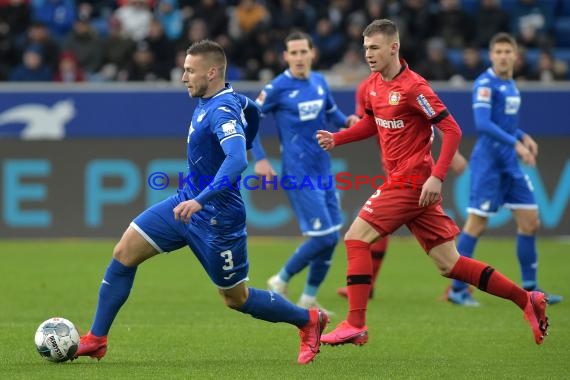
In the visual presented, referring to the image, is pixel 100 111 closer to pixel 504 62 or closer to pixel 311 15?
pixel 311 15

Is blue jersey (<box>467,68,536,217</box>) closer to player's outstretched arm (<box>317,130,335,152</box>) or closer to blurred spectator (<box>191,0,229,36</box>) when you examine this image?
player's outstretched arm (<box>317,130,335,152</box>)

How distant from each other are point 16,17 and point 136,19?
2.10 meters

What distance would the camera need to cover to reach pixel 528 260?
38.1 feet

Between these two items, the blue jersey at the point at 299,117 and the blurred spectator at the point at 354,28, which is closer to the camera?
the blue jersey at the point at 299,117

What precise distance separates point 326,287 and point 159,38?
820 centimetres

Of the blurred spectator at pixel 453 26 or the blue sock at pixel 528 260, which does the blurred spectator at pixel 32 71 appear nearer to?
the blurred spectator at pixel 453 26

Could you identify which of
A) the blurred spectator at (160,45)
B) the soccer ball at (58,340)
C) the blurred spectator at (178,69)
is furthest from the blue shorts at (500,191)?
the blurred spectator at (160,45)

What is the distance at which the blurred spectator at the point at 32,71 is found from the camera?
18719 mm

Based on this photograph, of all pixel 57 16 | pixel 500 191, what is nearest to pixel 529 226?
pixel 500 191

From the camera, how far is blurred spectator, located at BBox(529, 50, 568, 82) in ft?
62.6

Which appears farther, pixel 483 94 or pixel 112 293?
pixel 483 94

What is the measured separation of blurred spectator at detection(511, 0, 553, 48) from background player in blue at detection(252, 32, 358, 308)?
33.3ft

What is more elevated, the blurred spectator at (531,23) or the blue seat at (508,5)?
the blue seat at (508,5)

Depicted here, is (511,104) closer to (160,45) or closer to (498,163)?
(498,163)
